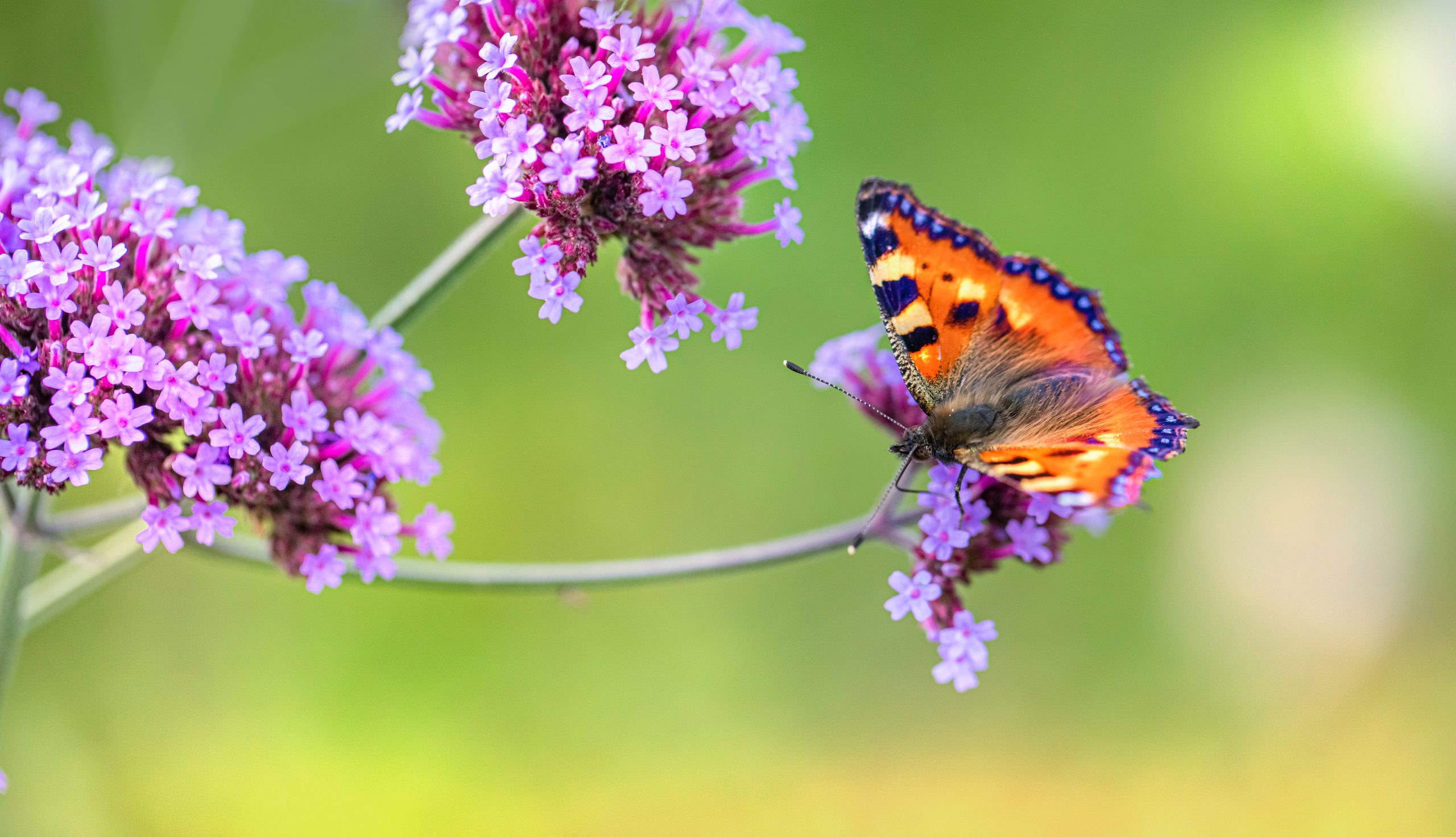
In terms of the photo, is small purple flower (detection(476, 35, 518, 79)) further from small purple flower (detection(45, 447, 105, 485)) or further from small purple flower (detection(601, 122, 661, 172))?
small purple flower (detection(45, 447, 105, 485))

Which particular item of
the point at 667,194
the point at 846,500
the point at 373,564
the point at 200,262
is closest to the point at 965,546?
the point at 667,194

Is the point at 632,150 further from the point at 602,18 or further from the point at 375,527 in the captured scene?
the point at 375,527

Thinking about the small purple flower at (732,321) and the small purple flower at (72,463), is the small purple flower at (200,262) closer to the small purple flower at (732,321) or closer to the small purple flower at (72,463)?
the small purple flower at (72,463)

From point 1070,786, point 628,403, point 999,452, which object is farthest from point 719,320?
point 1070,786

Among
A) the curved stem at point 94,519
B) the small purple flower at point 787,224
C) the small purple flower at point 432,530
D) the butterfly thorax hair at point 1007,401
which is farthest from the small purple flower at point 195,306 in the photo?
the butterfly thorax hair at point 1007,401

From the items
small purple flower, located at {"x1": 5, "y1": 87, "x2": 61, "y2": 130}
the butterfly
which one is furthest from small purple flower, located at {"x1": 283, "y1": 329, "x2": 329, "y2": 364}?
the butterfly
